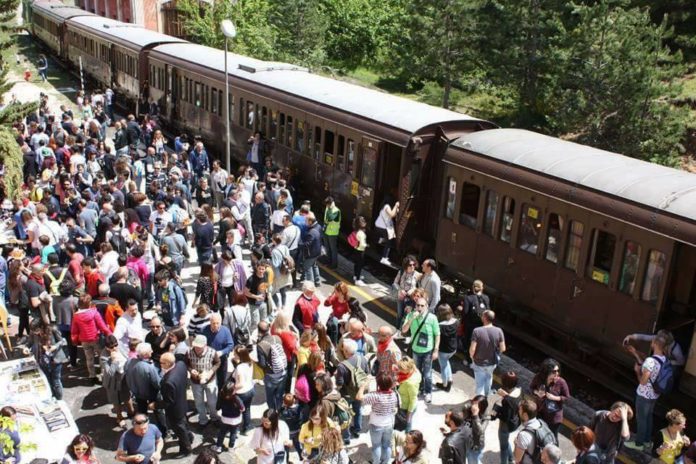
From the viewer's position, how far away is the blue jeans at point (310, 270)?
13.8 meters

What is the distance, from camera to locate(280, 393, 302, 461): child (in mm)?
8391

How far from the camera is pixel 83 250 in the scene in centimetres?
1378

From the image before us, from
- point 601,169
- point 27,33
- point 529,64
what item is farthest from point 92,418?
point 27,33

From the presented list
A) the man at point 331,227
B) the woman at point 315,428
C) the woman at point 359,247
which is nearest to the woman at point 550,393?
the woman at point 315,428

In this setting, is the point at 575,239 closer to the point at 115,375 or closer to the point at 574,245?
the point at 574,245

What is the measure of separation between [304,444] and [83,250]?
769 centimetres

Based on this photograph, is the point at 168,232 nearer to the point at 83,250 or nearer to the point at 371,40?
the point at 83,250

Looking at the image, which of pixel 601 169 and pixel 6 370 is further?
pixel 601 169

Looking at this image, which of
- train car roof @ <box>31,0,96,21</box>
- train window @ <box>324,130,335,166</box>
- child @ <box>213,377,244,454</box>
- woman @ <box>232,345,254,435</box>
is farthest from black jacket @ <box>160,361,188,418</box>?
train car roof @ <box>31,0,96,21</box>

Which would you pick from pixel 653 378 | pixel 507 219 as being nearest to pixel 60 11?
pixel 507 219

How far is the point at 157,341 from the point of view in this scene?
9.27m

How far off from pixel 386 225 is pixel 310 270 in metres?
1.67

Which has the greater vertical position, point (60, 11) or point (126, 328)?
point (126, 328)

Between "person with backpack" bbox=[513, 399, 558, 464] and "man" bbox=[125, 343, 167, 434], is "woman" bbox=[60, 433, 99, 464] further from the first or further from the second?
"person with backpack" bbox=[513, 399, 558, 464]
